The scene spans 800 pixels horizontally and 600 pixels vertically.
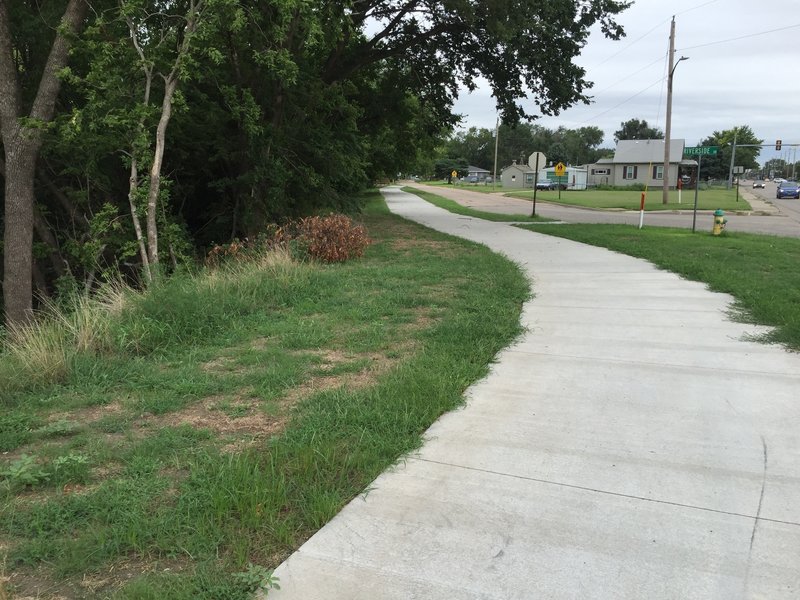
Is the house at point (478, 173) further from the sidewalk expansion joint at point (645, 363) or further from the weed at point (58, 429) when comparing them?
the weed at point (58, 429)

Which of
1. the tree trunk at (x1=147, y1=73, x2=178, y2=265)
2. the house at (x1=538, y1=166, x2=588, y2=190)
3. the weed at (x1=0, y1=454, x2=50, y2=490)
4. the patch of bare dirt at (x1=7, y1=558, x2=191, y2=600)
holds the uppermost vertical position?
the house at (x1=538, y1=166, x2=588, y2=190)

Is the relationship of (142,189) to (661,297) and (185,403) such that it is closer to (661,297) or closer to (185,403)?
(185,403)

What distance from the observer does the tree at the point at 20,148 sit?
31.2 ft

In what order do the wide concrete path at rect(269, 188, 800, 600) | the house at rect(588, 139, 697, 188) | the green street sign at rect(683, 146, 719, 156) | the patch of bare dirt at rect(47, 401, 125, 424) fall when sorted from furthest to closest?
the house at rect(588, 139, 697, 188) < the green street sign at rect(683, 146, 719, 156) < the patch of bare dirt at rect(47, 401, 125, 424) < the wide concrete path at rect(269, 188, 800, 600)

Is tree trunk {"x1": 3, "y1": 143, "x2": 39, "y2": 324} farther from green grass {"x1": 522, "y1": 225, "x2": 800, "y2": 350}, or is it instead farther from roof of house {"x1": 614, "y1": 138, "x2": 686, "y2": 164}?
roof of house {"x1": 614, "y1": 138, "x2": 686, "y2": 164}

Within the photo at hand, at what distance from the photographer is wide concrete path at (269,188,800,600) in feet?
8.38

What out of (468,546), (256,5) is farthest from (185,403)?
(256,5)

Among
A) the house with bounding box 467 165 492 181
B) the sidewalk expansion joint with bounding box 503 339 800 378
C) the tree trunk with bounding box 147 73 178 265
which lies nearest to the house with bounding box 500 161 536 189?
the house with bounding box 467 165 492 181

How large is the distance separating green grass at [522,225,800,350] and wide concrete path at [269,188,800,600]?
1345 mm

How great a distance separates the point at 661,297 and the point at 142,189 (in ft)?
25.9

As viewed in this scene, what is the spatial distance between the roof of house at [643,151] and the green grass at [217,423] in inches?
2793

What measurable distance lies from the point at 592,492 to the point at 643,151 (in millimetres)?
79661

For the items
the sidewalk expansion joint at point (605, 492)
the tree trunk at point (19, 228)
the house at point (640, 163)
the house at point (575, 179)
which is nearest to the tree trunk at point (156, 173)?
the tree trunk at point (19, 228)

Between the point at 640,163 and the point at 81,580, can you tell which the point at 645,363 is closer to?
the point at 81,580
